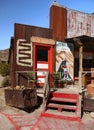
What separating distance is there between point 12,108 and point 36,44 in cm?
436

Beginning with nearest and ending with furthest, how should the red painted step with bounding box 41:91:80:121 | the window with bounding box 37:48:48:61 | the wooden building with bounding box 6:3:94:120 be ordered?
the red painted step with bounding box 41:91:80:121 < the wooden building with bounding box 6:3:94:120 < the window with bounding box 37:48:48:61

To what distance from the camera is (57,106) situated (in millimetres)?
10211

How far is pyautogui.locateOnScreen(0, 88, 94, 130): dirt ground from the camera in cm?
853

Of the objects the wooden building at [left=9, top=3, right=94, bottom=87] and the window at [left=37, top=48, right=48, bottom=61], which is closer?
the wooden building at [left=9, top=3, right=94, bottom=87]

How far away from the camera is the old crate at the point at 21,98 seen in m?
9.91

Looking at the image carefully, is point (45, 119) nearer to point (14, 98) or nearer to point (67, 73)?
point (14, 98)

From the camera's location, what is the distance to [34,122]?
905 centimetres

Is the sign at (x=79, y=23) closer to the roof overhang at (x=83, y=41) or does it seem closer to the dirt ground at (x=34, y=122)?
the roof overhang at (x=83, y=41)

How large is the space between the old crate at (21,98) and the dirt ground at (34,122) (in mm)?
359

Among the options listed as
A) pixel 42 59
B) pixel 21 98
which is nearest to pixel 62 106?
pixel 21 98

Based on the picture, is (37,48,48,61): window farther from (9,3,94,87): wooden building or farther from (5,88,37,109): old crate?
(5,88,37,109): old crate

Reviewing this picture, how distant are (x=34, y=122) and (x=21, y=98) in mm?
1324

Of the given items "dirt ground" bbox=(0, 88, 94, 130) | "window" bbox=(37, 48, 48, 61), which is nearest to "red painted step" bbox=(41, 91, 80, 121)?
"dirt ground" bbox=(0, 88, 94, 130)

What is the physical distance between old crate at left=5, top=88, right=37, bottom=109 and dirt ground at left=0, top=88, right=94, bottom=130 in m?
0.36
